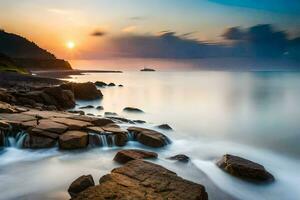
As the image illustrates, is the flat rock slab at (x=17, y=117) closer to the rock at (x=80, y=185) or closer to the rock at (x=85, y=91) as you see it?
the rock at (x=80, y=185)

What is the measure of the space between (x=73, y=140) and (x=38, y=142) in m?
1.18

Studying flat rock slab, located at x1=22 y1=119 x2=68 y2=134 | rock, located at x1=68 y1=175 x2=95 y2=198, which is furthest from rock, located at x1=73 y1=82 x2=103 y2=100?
rock, located at x1=68 y1=175 x2=95 y2=198

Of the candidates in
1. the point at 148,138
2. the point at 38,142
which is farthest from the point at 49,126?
the point at 148,138

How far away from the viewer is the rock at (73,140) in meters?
10.0

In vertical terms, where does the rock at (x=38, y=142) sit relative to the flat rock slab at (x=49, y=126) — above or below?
below

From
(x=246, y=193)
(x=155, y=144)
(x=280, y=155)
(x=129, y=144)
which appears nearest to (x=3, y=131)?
(x=129, y=144)

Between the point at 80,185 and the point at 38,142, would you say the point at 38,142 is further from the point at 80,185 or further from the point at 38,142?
the point at 80,185

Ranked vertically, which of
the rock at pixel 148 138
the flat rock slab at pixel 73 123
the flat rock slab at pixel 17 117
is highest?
the flat rock slab at pixel 17 117

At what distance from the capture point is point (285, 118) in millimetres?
23469

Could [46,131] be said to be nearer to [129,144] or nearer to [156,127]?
[129,144]

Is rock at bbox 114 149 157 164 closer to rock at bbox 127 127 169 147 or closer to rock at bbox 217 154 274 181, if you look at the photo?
rock at bbox 127 127 169 147

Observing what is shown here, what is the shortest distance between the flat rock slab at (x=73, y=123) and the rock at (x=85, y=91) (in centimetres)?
1629

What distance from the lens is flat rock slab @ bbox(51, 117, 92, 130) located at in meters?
11.2

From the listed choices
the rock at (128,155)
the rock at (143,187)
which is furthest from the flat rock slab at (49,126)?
the rock at (143,187)
